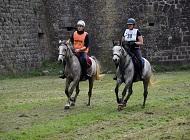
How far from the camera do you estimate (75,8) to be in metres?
28.0

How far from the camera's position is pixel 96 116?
39.1 ft

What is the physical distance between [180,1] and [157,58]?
9.63 feet

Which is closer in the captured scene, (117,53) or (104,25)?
(117,53)

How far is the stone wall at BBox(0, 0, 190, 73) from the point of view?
26.6 metres

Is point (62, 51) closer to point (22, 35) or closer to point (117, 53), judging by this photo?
point (117, 53)

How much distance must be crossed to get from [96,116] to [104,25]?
16315mm

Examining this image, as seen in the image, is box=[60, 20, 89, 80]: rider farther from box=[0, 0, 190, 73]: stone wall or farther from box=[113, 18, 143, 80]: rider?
box=[0, 0, 190, 73]: stone wall

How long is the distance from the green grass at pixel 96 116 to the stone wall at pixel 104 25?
8167mm

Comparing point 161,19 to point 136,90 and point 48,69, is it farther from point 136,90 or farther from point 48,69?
point 136,90

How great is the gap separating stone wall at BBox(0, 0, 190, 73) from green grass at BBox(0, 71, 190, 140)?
8167 millimetres

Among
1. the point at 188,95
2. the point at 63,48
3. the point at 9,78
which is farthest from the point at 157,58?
the point at 63,48

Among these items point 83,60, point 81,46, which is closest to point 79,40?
point 81,46

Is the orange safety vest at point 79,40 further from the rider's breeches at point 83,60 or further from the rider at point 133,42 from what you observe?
the rider at point 133,42

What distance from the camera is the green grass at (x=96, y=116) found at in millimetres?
9820
